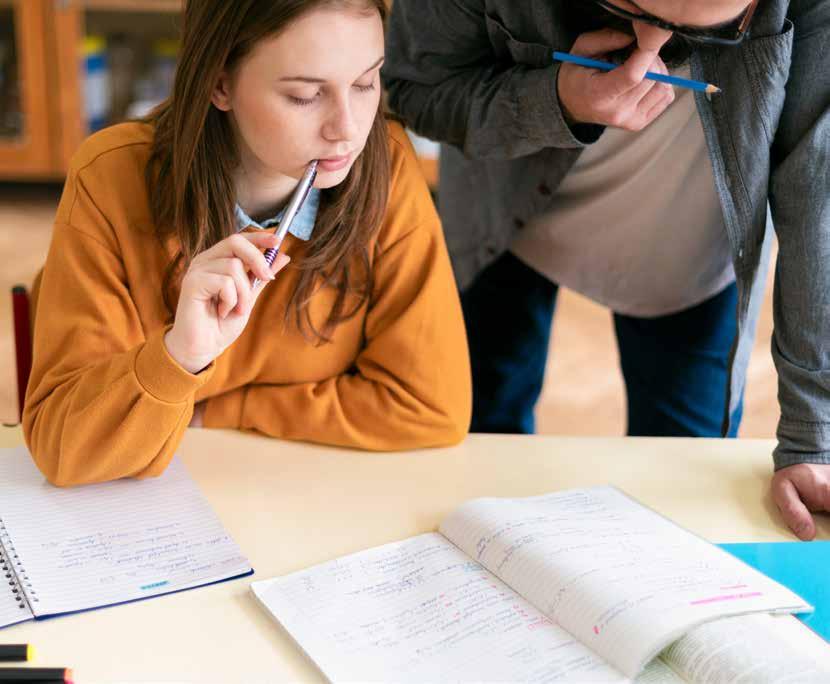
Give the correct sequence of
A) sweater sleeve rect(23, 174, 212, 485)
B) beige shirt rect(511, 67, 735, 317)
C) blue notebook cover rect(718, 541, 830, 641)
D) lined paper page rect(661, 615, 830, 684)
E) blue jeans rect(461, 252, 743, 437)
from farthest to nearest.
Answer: blue jeans rect(461, 252, 743, 437)
beige shirt rect(511, 67, 735, 317)
sweater sleeve rect(23, 174, 212, 485)
blue notebook cover rect(718, 541, 830, 641)
lined paper page rect(661, 615, 830, 684)

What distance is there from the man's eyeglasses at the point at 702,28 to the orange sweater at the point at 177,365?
32cm

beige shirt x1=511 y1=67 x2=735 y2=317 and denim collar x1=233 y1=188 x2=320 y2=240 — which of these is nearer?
denim collar x1=233 y1=188 x2=320 y2=240

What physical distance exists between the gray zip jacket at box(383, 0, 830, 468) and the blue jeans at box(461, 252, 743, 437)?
133mm

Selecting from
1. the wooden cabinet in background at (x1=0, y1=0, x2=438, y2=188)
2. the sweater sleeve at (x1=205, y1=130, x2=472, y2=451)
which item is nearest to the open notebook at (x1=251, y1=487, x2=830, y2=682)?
the sweater sleeve at (x1=205, y1=130, x2=472, y2=451)

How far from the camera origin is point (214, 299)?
0.97m

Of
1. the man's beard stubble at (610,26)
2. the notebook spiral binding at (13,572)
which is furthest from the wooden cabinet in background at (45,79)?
the notebook spiral binding at (13,572)

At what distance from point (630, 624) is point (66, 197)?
2.21 ft

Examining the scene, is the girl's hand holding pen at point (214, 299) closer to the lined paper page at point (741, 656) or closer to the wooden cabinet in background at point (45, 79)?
the lined paper page at point (741, 656)

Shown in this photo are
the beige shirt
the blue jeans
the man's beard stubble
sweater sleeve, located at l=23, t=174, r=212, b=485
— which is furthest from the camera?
the blue jeans

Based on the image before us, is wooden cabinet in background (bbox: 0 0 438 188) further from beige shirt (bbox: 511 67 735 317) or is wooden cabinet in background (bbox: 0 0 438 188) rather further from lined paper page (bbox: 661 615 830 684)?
lined paper page (bbox: 661 615 830 684)

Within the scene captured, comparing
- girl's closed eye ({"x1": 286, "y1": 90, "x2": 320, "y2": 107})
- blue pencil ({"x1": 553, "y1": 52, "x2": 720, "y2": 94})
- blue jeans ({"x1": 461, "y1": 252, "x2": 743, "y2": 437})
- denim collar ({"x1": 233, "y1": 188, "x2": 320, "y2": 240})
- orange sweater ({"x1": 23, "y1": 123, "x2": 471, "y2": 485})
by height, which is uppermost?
blue pencil ({"x1": 553, "y1": 52, "x2": 720, "y2": 94})

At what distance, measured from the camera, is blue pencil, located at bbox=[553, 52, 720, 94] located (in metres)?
1.07

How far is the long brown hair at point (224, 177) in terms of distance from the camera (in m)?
1.01

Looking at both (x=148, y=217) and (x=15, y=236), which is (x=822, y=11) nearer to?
(x=148, y=217)
